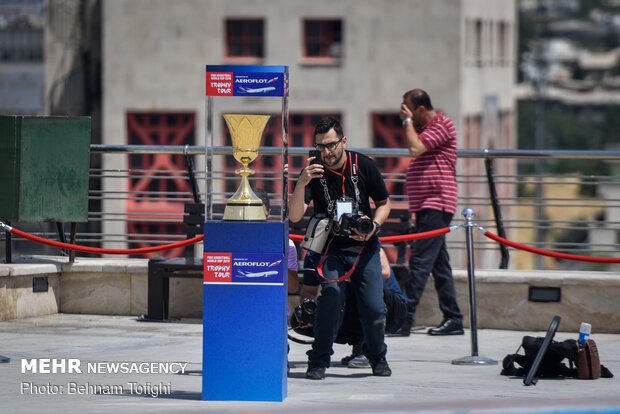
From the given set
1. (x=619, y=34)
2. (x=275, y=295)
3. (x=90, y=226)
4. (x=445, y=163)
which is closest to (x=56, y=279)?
(x=445, y=163)

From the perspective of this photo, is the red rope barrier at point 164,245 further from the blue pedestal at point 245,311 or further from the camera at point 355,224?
the blue pedestal at point 245,311

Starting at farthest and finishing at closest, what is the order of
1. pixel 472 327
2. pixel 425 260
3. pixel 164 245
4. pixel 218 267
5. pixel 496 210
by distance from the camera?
pixel 496 210
pixel 164 245
pixel 425 260
pixel 472 327
pixel 218 267

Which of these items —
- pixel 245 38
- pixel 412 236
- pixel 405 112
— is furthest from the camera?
pixel 245 38

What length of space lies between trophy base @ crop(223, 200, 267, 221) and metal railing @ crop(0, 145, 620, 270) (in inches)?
103

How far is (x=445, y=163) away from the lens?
12.3 m

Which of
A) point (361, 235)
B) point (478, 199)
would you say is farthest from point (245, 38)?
point (361, 235)

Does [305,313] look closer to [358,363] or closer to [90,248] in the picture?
[358,363]

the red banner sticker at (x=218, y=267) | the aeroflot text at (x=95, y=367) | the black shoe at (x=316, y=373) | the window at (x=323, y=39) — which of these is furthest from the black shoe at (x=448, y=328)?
the window at (x=323, y=39)

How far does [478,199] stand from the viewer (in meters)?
15.4

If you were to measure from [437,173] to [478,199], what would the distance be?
128 inches

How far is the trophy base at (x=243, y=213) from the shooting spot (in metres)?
9.14

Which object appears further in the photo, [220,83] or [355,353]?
[355,353]

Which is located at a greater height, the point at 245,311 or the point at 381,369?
the point at 245,311

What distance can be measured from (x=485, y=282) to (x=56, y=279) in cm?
419
